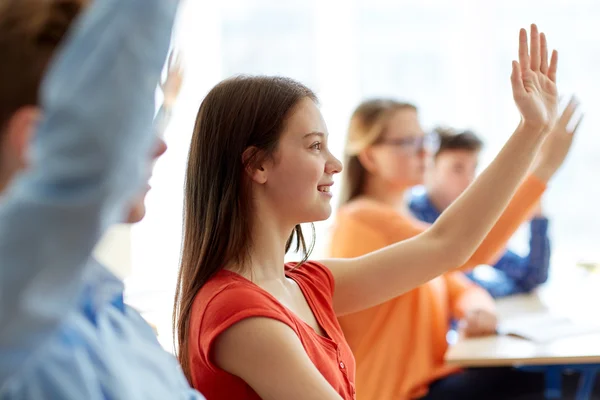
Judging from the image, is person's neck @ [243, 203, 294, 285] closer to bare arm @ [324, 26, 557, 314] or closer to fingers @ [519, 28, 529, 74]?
bare arm @ [324, 26, 557, 314]

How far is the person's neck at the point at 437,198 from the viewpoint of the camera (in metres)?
3.64

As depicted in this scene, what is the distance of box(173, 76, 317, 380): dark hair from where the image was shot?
1.37 metres

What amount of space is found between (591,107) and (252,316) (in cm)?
453

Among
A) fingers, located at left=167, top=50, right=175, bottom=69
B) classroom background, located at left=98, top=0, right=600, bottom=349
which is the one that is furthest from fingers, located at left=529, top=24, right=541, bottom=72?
classroom background, located at left=98, top=0, right=600, bottom=349

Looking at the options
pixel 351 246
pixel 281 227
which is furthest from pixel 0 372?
pixel 351 246

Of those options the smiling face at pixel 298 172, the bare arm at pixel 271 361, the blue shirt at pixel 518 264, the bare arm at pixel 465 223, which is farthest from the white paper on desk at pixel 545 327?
the bare arm at pixel 271 361

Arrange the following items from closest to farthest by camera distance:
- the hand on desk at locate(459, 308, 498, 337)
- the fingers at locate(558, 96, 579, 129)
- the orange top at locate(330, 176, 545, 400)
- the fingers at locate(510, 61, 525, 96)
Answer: the fingers at locate(510, 61, 525, 96), the fingers at locate(558, 96, 579, 129), the orange top at locate(330, 176, 545, 400), the hand on desk at locate(459, 308, 498, 337)

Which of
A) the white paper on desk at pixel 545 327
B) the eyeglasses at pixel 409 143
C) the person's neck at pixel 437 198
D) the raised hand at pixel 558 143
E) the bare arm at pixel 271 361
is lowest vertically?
the white paper on desk at pixel 545 327

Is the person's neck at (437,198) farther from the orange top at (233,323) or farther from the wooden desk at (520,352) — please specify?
the orange top at (233,323)

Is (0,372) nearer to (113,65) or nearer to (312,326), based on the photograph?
(113,65)

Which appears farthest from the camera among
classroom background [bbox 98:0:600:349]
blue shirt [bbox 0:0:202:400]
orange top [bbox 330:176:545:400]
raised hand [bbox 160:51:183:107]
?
classroom background [bbox 98:0:600:349]

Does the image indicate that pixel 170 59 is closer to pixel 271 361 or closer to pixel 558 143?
pixel 271 361

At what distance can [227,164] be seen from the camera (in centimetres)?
138

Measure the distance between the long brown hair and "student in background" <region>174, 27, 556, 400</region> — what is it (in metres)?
1.38
